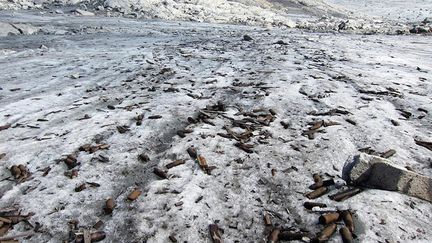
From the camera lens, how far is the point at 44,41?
17969 mm

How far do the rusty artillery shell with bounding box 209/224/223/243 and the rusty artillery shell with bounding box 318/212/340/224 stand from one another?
1303 mm

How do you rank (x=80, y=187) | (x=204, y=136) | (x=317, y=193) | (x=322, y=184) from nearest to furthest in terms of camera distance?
1. (x=317, y=193)
2. (x=322, y=184)
3. (x=80, y=187)
4. (x=204, y=136)

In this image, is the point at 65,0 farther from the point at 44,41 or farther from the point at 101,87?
the point at 101,87

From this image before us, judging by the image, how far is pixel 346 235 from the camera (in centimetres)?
421

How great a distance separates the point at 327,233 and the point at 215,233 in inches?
53.3

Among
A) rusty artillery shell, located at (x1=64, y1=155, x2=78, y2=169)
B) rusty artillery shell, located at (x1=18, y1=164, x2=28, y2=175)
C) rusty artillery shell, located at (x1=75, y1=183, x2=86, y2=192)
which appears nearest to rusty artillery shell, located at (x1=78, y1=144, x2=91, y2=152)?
rusty artillery shell, located at (x1=64, y1=155, x2=78, y2=169)

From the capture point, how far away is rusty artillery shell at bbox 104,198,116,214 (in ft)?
16.0

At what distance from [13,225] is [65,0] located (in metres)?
36.5

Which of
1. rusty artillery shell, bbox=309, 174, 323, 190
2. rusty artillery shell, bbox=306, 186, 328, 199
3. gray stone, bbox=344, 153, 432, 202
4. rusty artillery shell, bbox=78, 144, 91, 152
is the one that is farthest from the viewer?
rusty artillery shell, bbox=78, 144, 91, 152

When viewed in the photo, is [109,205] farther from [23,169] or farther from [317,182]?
[317,182]

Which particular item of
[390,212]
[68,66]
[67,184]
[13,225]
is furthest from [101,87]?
[390,212]

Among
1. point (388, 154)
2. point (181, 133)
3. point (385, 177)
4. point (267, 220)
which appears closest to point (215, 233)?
point (267, 220)

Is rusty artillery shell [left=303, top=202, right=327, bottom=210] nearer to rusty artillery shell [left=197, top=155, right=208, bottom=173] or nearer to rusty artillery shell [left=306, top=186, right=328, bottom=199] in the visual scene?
rusty artillery shell [left=306, top=186, right=328, bottom=199]

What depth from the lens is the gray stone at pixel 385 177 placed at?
15.6ft
